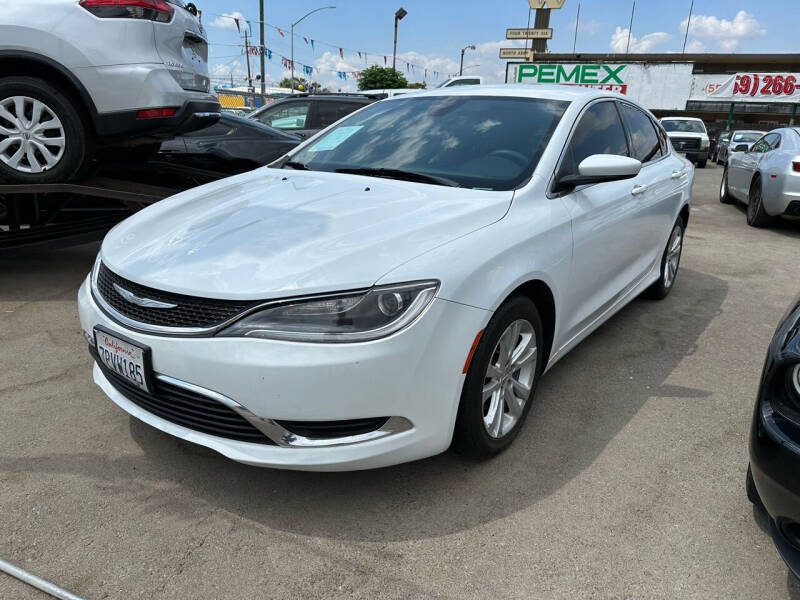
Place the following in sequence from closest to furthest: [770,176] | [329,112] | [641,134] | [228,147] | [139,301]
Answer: [139,301]
[641,134]
[228,147]
[770,176]
[329,112]

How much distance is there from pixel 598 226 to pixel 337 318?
1.73 m

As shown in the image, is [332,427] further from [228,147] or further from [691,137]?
[691,137]

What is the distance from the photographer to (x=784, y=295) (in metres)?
5.29

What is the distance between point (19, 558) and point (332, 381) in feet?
3.95

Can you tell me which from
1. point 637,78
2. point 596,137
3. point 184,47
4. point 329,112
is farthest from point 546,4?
point 596,137

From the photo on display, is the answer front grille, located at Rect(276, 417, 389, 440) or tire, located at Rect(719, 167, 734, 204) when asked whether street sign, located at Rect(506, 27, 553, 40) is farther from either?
front grille, located at Rect(276, 417, 389, 440)

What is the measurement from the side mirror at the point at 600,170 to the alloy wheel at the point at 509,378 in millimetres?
758

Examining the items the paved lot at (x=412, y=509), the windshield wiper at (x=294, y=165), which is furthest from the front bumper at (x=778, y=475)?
the windshield wiper at (x=294, y=165)

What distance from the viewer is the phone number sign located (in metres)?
29.6

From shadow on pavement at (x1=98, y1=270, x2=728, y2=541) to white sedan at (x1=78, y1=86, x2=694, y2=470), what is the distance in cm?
17

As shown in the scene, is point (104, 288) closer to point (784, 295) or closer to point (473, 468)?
point (473, 468)

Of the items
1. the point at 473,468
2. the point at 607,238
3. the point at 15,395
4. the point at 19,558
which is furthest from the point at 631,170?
the point at 15,395

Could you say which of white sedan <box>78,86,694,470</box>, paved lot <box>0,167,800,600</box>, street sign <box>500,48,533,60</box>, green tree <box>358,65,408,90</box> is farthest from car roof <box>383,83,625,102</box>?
green tree <box>358,65,408,90</box>

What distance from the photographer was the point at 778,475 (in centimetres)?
168
